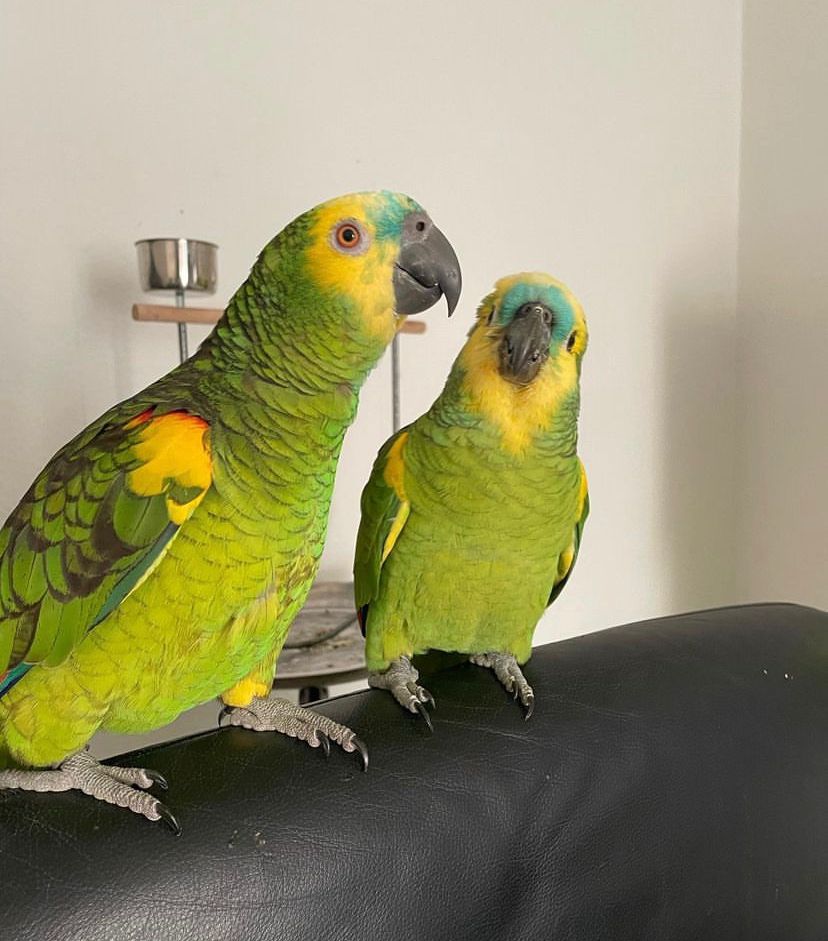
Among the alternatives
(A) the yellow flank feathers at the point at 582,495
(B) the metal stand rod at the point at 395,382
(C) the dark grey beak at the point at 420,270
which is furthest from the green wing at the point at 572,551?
(B) the metal stand rod at the point at 395,382

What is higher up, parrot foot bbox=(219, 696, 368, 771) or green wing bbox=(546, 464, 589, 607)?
green wing bbox=(546, 464, 589, 607)

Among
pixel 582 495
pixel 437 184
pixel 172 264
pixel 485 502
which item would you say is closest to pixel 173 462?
pixel 485 502

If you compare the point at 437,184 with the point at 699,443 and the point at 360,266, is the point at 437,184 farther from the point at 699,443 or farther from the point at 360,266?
the point at 360,266

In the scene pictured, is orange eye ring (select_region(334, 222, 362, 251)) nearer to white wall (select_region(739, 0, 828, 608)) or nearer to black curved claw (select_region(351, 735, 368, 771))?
black curved claw (select_region(351, 735, 368, 771))

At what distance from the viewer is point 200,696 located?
0.74 meters

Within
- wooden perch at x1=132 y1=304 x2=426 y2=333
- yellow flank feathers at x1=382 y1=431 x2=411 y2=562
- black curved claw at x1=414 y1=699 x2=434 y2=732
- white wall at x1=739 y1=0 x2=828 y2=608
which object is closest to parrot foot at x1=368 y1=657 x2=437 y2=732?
black curved claw at x1=414 y1=699 x2=434 y2=732

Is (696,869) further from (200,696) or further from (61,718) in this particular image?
(61,718)

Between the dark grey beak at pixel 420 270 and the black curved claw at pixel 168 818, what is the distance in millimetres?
447

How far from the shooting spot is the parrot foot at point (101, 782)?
1.95ft

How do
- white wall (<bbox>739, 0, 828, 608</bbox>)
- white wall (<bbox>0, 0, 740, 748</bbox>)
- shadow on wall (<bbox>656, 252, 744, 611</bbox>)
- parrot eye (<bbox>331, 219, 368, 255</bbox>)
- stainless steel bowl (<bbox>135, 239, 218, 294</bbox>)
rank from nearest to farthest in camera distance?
parrot eye (<bbox>331, 219, 368, 255</bbox>) < stainless steel bowl (<bbox>135, 239, 218, 294</bbox>) < white wall (<bbox>0, 0, 740, 748</bbox>) < white wall (<bbox>739, 0, 828, 608</bbox>) < shadow on wall (<bbox>656, 252, 744, 611</bbox>)

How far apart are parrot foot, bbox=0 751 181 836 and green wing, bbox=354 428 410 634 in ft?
1.06

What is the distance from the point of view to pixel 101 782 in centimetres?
63

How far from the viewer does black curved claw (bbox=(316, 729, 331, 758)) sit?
70cm

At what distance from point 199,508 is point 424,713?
0.30 meters
